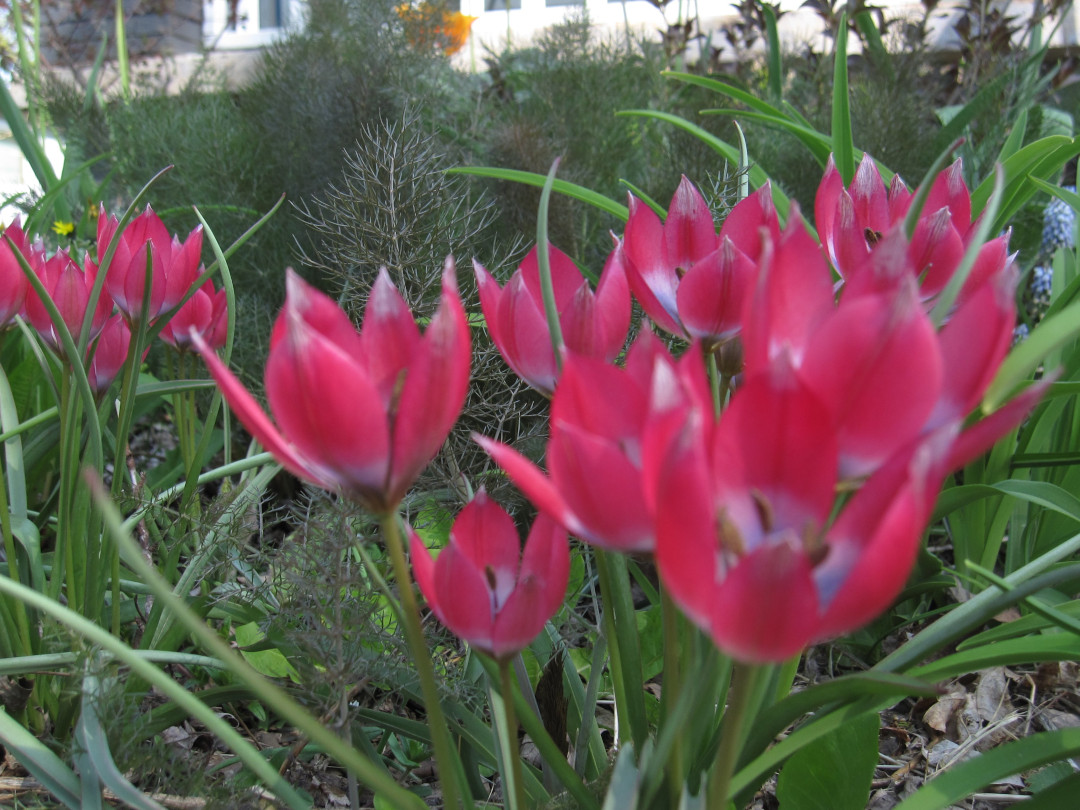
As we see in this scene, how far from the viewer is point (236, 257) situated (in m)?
2.15

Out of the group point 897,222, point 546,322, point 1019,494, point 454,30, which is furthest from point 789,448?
point 454,30

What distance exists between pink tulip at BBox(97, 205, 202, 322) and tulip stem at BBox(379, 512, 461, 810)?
585 mm

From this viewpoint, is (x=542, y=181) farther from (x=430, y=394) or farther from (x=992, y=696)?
(x=992, y=696)

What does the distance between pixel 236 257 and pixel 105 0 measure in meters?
4.00

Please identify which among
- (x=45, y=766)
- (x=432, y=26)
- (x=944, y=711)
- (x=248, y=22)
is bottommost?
(x=944, y=711)

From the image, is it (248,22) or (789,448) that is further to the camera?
(248,22)

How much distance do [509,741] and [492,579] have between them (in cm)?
11

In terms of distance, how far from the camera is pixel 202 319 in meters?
1.12

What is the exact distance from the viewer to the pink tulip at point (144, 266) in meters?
0.92

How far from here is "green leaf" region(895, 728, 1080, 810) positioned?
57cm

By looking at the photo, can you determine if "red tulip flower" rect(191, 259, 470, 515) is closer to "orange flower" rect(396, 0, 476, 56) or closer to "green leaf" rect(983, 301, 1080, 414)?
"green leaf" rect(983, 301, 1080, 414)

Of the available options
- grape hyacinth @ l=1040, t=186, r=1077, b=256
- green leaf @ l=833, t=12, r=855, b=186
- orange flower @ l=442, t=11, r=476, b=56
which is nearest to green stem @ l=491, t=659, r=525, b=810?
green leaf @ l=833, t=12, r=855, b=186

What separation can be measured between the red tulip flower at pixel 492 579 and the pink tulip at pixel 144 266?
0.56m

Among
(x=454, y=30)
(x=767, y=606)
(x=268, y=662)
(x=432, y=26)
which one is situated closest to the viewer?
(x=767, y=606)
